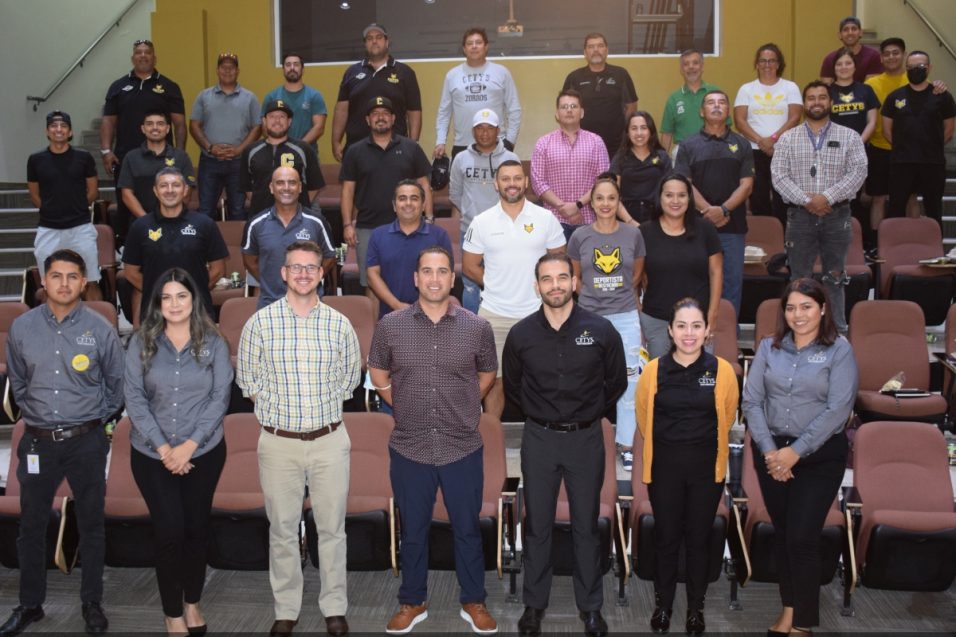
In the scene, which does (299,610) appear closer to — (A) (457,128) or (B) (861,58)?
(A) (457,128)

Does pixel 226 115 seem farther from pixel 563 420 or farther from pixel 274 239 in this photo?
pixel 563 420

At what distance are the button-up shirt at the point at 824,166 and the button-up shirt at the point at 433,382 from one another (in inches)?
122

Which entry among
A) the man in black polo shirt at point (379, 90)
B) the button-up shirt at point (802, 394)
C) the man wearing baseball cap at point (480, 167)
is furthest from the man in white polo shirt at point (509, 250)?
the man in black polo shirt at point (379, 90)

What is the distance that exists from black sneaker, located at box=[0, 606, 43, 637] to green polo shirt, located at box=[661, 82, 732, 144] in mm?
5474

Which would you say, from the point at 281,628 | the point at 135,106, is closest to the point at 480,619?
the point at 281,628

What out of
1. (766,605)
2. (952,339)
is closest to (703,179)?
(952,339)

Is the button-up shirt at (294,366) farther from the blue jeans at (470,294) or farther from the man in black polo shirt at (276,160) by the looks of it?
the man in black polo shirt at (276,160)

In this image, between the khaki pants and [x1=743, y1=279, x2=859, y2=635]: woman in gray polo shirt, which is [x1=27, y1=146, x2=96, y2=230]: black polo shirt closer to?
the khaki pants

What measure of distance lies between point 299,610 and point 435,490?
2.50 feet

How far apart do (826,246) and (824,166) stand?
19.6 inches

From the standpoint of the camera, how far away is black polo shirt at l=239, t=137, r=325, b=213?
7004mm

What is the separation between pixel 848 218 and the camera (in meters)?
6.70

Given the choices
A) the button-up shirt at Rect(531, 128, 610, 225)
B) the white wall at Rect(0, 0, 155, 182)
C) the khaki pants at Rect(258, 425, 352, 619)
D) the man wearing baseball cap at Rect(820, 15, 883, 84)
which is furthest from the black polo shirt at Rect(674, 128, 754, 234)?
the white wall at Rect(0, 0, 155, 182)

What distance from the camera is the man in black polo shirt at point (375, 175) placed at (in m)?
6.59
